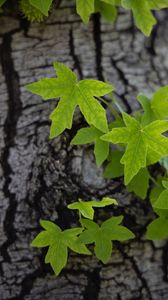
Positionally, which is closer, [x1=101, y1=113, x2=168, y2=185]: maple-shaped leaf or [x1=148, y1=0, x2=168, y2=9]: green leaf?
[x1=101, y1=113, x2=168, y2=185]: maple-shaped leaf

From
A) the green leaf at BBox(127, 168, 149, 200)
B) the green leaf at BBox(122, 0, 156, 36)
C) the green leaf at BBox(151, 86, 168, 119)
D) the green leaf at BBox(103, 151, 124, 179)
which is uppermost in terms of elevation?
the green leaf at BBox(122, 0, 156, 36)

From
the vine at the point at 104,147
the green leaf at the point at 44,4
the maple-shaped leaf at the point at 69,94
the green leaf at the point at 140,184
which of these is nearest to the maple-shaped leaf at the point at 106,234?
the vine at the point at 104,147

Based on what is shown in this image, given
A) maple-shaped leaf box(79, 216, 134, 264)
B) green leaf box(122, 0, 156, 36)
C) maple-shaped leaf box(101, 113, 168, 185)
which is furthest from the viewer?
green leaf box(122, 0, 156, 36)

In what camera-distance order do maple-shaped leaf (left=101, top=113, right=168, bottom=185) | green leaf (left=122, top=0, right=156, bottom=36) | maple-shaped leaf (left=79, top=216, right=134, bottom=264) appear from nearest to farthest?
maple-shaped leaf (left=101, top=113, right=168, bottom=185)
maple-shaped leaf (left=79, top=216, right=134, bottom=264)
green leaf (left=122, top=0, right=156, bottom=36)

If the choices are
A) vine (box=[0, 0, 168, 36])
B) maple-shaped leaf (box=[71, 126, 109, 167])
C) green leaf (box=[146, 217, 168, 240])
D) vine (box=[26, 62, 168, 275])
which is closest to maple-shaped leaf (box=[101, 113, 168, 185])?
vine (box=[26, 62, 168, 275])

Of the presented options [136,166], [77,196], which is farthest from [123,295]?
[136,166]

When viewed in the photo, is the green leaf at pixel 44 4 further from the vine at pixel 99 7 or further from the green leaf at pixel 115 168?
the green leaf at pixel 115 168

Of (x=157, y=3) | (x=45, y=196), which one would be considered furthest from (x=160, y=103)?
(x=45, y=196)

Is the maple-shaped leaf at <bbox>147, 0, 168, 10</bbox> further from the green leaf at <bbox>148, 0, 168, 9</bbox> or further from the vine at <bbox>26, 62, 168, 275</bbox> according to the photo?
the vine at <bbox>26, 62, 168, 275</bbox>
